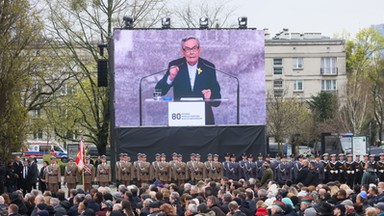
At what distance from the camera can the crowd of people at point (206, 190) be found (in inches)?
635

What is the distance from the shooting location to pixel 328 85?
252 feet

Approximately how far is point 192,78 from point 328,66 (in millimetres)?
43999

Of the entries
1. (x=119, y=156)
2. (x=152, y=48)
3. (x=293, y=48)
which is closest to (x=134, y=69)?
(x=152, y=48)

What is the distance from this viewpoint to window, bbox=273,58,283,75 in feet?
247

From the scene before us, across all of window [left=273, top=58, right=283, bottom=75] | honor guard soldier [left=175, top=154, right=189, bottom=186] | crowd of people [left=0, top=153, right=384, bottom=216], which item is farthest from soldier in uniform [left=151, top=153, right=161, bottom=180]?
window [left=273, top=58, right=283, bottom=75]

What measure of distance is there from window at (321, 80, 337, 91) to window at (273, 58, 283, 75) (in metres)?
4.00

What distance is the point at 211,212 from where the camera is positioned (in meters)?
14.9

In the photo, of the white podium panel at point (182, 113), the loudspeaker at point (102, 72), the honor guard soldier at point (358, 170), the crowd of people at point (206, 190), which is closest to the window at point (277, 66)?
the crowd of people at point (206, 190)

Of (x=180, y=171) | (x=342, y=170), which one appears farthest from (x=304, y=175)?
(x=180, y=171)

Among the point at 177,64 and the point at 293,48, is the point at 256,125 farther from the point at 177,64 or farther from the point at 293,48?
the point at 293,48

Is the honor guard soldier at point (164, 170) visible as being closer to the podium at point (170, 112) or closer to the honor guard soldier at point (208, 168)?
the honor guard soldier at point (208, 168)

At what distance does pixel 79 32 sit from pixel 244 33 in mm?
11438

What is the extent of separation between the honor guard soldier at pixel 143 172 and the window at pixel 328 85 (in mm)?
47231

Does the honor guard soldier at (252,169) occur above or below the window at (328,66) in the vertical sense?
below
